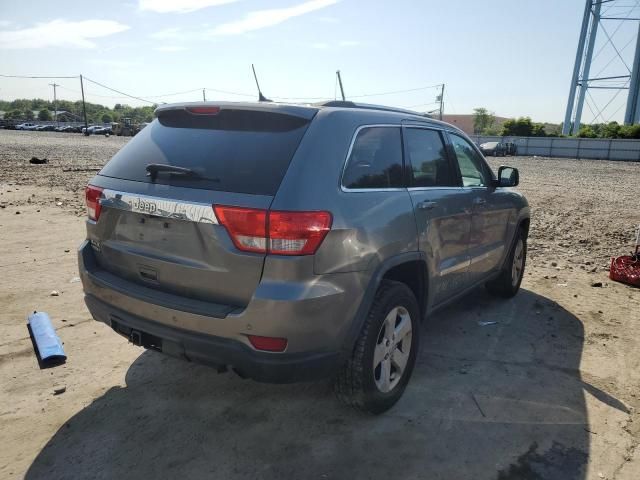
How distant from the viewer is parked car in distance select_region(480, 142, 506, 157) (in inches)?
1668

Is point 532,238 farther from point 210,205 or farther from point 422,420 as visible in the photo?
point 210,205

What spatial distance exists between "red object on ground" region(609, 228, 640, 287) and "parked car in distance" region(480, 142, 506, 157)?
37126 mm

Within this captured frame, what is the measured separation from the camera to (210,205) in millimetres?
2648

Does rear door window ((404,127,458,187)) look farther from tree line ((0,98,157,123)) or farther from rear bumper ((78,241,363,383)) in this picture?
tree line ((0,98,157,123))

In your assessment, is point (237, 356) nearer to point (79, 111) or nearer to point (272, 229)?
point (272, 229)

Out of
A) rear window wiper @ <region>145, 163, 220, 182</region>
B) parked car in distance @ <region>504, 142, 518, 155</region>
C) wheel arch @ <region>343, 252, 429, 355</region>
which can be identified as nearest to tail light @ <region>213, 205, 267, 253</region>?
rear window wiper @ <region>145, 163, 220, 182</region>

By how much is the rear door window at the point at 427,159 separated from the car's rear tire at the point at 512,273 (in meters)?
1.65

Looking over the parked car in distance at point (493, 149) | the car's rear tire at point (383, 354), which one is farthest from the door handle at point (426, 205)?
the parked car in distance at point (493, 149)

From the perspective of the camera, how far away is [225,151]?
287 centimetres

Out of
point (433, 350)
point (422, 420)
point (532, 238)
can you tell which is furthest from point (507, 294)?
point (532, 238)

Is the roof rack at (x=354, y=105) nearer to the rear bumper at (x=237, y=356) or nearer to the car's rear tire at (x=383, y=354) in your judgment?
the car's rear tire at (x=383, y=354)

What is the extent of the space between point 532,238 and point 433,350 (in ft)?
16.4

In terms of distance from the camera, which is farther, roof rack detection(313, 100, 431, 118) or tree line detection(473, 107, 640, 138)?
tree line detection(473, 107, 640, 138)

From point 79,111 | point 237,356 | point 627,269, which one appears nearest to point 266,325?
point 237,356
